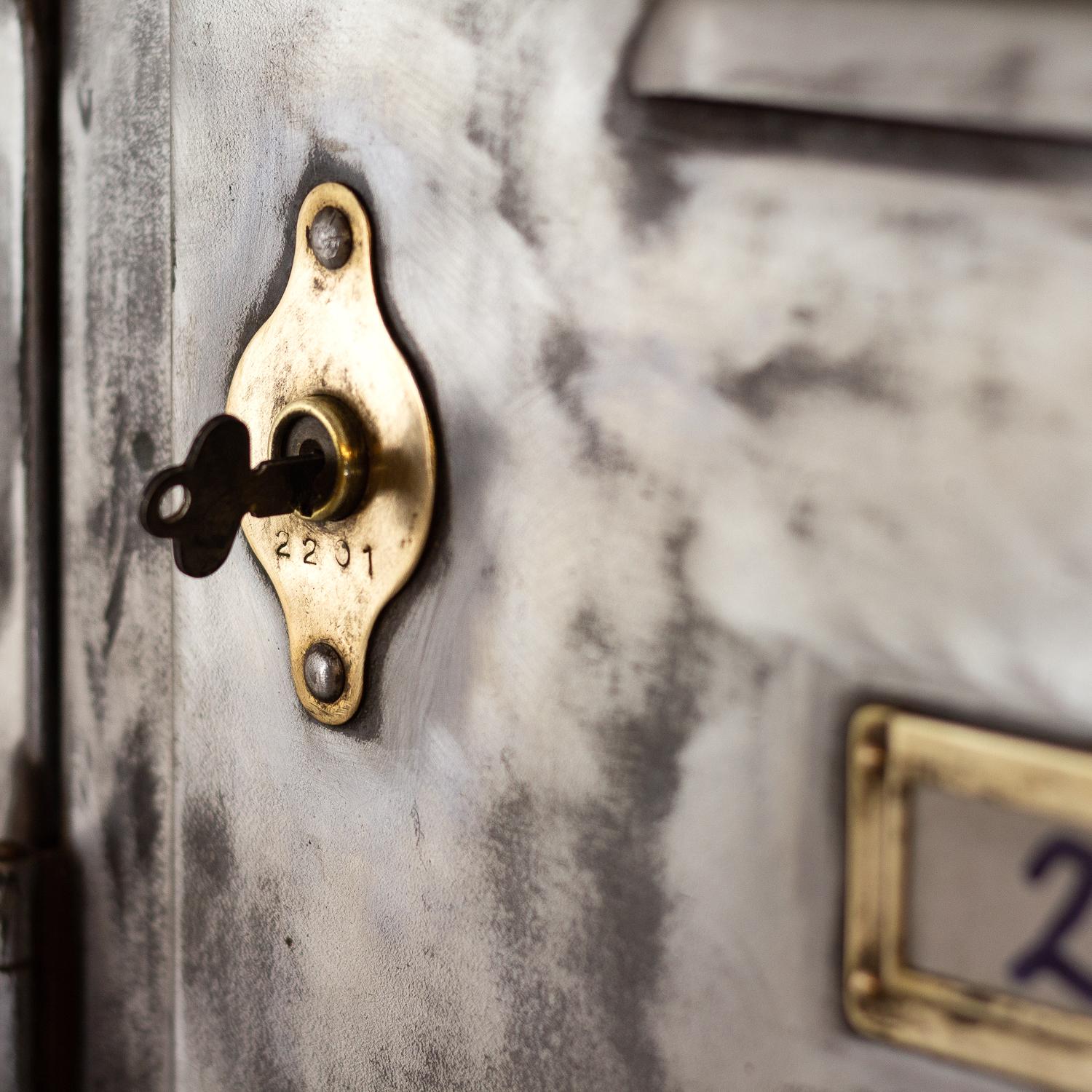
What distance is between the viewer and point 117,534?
1.98 ft

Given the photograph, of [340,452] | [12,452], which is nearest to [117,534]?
[12,452]

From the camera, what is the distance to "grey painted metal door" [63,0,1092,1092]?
0.35 m

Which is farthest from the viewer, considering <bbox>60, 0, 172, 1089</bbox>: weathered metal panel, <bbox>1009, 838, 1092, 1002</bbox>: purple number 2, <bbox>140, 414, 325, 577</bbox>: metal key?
<bbox>60, 0, 172, 1089</bbox>: weathered metal panel

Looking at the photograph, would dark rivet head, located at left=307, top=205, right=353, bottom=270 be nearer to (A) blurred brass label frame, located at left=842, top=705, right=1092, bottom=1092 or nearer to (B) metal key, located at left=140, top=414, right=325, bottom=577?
(B) metal key, located at left=140, top=414, right=325, bottom=577

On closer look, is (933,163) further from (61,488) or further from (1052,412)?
(61,488)

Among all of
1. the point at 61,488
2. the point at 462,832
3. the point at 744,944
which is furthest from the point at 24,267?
the point at 744,944

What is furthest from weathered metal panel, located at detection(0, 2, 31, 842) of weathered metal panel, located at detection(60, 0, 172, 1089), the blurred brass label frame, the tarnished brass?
→ the blurred brass label frame

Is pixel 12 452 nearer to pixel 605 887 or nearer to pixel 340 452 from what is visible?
pixel 340 452

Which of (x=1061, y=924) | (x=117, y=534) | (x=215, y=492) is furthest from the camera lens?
(x=117, y=534)

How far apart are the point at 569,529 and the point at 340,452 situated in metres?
0.10

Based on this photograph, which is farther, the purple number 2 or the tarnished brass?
the tarnished brass

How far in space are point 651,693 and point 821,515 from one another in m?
0.09

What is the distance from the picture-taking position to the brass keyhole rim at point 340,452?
0.48 meters

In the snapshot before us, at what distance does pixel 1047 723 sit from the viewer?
1.12ft
